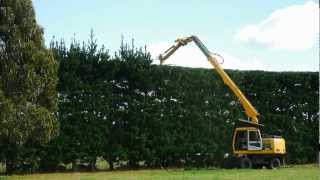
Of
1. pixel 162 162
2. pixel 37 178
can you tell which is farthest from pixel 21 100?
pixel 162 162

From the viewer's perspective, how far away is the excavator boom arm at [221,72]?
77.0ft

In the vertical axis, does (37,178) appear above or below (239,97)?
below

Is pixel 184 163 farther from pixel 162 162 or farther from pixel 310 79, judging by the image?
pixel 310 79

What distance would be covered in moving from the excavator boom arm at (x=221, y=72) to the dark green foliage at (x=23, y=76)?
578cm

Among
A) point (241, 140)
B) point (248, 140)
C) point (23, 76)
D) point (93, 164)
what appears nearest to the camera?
point (23, 76)

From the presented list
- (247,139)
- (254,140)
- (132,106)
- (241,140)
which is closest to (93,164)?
(132,106)

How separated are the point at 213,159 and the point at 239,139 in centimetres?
167

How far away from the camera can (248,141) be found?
23031mm

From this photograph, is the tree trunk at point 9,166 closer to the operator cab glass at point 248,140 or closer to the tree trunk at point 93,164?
the tree trunk at point 93,164

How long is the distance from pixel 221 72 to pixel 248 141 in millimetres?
2708

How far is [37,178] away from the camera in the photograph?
1894cm

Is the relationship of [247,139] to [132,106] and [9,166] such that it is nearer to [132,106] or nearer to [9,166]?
[132,106]

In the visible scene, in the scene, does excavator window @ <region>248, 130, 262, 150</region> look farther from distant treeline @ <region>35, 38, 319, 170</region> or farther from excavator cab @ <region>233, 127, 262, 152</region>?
distant treeline @ <region>35, 38, 319, 170</region>

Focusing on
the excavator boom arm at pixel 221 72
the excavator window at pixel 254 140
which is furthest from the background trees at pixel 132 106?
the excavator window at pixel 254 140
